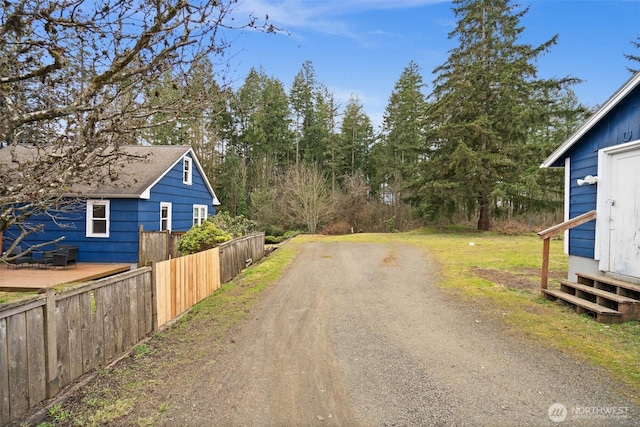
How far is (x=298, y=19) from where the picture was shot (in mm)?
5082

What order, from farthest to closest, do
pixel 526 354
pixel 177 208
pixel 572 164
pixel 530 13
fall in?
pixel 530 13
pixel 177 208
pixel 572 164
pixel 526 354

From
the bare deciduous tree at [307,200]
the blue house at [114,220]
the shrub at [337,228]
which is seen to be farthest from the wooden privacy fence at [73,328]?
the shrub at [337,228]

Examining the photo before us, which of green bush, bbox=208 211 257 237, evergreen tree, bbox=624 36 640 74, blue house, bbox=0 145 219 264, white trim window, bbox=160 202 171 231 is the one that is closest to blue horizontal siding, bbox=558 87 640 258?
green bush, bbox=208 211 257 237

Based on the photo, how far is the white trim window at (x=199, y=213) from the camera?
1633 centimetres

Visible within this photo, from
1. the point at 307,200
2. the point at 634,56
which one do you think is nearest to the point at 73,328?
the point at 307,200

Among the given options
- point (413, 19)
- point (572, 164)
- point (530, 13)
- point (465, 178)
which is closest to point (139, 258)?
point (413, 19)

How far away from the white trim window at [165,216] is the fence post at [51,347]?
34.3 feet

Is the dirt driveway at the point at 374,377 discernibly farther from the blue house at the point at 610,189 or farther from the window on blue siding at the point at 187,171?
the window on blue siding at the point at 187,171

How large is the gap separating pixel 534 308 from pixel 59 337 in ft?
22.0

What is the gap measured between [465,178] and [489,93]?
5.11 m

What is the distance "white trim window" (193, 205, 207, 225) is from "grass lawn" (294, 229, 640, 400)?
10.8 metres

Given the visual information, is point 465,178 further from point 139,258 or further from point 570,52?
point 139,258

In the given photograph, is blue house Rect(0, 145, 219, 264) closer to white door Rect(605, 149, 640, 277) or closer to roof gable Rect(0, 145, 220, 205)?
roof gable Rect(0, 145, 220, 205)

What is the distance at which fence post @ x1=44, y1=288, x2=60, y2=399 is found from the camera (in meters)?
3.17
